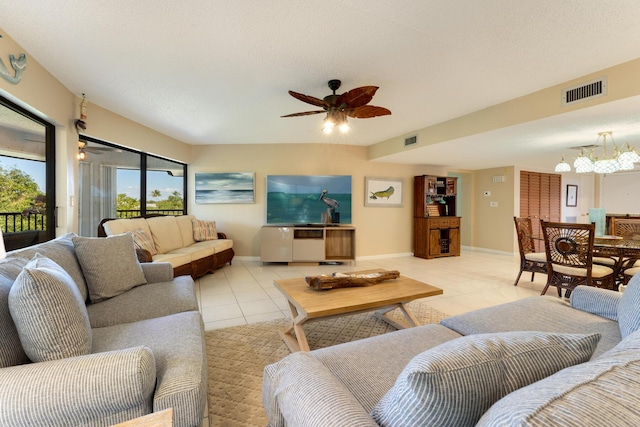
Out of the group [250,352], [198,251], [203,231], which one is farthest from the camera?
[203,231]

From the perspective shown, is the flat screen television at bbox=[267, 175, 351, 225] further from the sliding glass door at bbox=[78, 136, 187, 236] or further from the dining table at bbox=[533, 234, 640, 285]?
the dining table at bbox=[533, 234, 640, 285]

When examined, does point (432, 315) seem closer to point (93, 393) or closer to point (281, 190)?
point (93, 393)

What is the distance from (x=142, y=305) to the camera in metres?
1.72

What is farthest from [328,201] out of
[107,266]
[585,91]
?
[107,266]

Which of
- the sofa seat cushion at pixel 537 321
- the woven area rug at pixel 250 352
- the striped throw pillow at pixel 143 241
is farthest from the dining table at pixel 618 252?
the striped throw pillow at pixel 143 241

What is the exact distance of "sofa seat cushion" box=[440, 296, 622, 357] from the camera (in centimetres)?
141

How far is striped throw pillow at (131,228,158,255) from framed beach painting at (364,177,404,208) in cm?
382

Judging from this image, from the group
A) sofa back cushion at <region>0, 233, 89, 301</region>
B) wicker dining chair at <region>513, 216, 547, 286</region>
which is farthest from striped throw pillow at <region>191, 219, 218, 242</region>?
wicker dining chair at <region>513, 216, 547, 286</region>

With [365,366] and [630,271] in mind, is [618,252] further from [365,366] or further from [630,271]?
[365,366]

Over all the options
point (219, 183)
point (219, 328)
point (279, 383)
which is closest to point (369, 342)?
point (279, 383)

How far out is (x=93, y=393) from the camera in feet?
2.81

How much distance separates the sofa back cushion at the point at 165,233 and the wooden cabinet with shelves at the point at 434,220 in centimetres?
459

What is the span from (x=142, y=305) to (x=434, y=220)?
5.31m

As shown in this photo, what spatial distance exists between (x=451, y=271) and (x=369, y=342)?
12.6 feet
